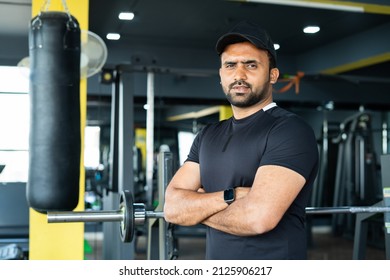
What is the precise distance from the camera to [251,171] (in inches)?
53.0

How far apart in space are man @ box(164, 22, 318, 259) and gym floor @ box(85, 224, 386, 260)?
3182 millimetres

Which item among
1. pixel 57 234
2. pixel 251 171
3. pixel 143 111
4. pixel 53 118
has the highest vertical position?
pixel 143 111

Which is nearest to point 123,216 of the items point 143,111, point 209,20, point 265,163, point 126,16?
point 265,163

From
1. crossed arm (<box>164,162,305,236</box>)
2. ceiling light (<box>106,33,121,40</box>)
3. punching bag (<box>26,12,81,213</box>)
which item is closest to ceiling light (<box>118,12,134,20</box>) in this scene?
ceiling light (<box>106,33,121,40</box>)

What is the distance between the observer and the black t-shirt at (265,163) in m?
1.30

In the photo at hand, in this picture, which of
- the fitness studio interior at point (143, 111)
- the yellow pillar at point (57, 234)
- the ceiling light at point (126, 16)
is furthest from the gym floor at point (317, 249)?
the ceiling light at point (126, 16)

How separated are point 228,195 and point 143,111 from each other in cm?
486

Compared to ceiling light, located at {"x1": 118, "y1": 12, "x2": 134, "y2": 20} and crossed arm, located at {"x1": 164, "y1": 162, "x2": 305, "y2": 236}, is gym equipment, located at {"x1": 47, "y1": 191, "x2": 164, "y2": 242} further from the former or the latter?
ceiling light, located at {"x1": 118, "y1": 12, "x2": 134, "y2": 20}

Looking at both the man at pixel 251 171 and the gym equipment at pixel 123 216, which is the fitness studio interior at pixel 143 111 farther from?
the man at pixel 251 171

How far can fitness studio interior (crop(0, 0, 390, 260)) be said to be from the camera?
1759mm

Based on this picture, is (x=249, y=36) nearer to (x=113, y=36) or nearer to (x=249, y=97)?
(x=249, y=97)

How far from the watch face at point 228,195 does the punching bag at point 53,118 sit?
2.06ft

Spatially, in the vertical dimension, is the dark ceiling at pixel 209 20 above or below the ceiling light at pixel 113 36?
above
